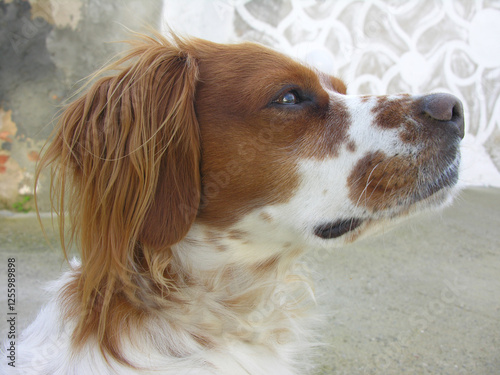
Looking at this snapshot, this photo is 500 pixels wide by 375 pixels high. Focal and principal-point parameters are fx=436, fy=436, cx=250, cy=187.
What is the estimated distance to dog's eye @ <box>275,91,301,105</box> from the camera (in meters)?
1.64

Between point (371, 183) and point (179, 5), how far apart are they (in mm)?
3908

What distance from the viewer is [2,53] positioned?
4.23 m

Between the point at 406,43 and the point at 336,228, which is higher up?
the point at 406,43

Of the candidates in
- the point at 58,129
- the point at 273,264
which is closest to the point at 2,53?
the point at 58,129

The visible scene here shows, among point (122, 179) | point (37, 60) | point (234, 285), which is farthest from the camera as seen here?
point (37, 60)

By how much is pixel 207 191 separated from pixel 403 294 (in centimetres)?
219

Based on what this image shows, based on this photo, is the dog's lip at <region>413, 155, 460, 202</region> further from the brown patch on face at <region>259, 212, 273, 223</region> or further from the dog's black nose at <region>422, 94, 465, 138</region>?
the brown patch on face at <region>259, 212, 273, 223</region>

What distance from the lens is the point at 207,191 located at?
64.7 inches

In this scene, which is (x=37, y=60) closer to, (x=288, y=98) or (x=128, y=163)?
(x=128, y=163)

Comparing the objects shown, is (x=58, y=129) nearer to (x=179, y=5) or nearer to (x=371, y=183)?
(x=371, y=183)

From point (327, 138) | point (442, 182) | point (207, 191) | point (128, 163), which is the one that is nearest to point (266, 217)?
point (207, 191)

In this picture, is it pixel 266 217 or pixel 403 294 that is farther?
pixel 403 294

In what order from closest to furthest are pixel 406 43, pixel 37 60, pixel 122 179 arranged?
pixel 122 179 → pixel 37 60 → pixel 406 43

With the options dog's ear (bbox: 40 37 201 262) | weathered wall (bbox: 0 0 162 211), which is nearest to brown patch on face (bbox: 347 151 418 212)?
dog's ear (bbox: 40 37 201 262)
